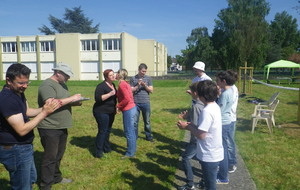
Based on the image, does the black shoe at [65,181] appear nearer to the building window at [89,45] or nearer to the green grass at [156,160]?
the green grass at [156,160]

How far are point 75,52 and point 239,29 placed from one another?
2689 centimetres

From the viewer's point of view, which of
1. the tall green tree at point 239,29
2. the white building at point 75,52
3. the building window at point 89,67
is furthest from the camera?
the building window at point 89,67

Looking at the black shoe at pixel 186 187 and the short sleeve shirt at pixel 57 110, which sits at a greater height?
the short sleeve shirt at pixel 57 110

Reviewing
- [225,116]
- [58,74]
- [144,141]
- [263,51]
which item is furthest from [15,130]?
[263,51]

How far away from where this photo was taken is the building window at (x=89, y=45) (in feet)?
136

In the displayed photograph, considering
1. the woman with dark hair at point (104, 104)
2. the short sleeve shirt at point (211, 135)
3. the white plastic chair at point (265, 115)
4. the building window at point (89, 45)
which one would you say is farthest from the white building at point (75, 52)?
the short sleeve shirt at point (211, 135)

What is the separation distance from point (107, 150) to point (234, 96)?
10.1 ft

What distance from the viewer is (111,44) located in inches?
1625

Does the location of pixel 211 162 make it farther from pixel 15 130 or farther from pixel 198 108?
pixel 15 130

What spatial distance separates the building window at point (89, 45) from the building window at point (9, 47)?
12.9 metres

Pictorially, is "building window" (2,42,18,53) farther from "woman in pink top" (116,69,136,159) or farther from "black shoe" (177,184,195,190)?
"black shoe" (177,184,195,190)

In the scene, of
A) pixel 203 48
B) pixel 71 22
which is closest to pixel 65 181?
pixel 203 48

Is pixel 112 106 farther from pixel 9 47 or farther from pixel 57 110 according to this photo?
pixel 9 47

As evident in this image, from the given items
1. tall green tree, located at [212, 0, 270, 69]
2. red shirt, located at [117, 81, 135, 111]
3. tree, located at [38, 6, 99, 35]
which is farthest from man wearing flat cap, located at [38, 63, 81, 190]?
tree, located at [38, 6, 99, 35]
